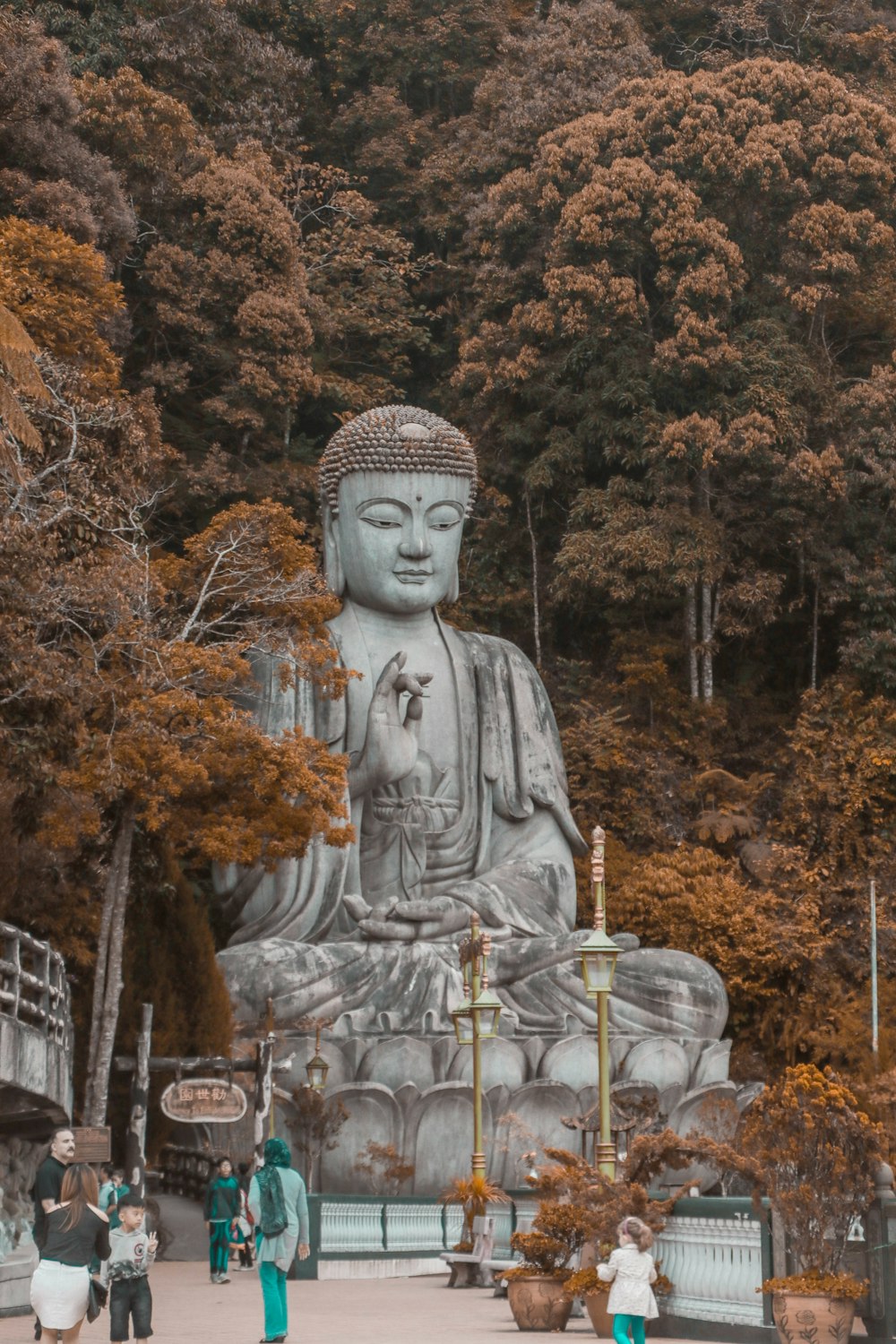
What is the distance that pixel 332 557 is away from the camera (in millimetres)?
22703

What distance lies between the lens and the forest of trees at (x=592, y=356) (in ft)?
78.3

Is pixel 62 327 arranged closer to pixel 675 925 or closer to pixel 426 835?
pixel 426 835

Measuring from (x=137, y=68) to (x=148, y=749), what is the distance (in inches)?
550

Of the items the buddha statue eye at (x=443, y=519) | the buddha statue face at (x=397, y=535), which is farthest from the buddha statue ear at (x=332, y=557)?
the buddha statue eye at (x=443, y=519)

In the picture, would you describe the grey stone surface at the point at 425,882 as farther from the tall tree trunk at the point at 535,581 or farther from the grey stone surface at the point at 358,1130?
the tall tree trunk at the point at 535,581

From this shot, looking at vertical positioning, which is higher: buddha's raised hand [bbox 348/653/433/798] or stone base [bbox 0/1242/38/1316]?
buddha's raised hand [bbox 348/653/433/798]

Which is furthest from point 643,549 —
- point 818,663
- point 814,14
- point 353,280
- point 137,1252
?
point 137,1252

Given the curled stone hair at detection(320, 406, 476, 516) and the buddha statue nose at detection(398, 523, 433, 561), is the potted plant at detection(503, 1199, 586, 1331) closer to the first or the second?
the buddha statue nose at detection(398, 523, 433, 561)

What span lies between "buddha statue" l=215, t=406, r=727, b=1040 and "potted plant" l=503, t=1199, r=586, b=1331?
7.16 metres

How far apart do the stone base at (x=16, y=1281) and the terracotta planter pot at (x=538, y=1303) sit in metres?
2.99

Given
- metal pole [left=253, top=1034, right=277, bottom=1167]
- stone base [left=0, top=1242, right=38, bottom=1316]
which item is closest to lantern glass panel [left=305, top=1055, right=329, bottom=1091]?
metal pole [left=253, top=1034, right=277, bottom=1167]

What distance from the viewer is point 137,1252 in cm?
1005

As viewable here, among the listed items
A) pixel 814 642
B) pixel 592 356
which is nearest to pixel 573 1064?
pixel 814 642

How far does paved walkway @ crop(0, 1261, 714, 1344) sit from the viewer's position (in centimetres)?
1142
